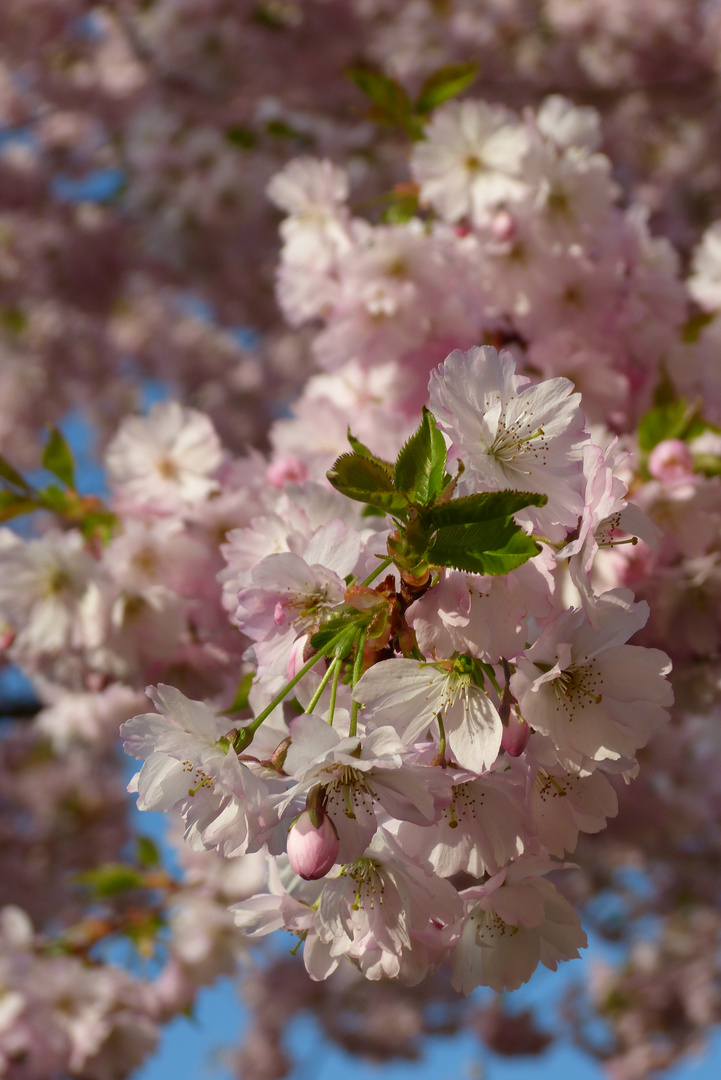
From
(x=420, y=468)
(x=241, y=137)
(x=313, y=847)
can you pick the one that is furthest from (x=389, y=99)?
(x=241, y=137)

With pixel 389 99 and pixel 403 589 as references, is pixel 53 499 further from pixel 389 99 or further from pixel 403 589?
pixel 389 99

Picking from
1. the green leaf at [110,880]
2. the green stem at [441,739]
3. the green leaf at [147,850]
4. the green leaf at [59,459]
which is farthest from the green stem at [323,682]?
the green leaf at [147,850]

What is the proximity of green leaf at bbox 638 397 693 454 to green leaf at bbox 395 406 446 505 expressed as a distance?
2.76 ft

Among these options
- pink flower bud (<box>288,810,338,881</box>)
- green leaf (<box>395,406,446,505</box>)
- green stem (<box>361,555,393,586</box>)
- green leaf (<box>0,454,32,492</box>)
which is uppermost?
green leaf (<box>395,406,446,505</box>)

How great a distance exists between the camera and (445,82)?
1977mm

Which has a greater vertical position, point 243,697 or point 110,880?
point 243,697

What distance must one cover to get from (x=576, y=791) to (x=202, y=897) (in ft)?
7.19

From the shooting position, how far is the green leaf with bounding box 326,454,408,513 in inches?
32.2

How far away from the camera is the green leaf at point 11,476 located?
1658 mm

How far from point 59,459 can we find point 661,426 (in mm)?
1148

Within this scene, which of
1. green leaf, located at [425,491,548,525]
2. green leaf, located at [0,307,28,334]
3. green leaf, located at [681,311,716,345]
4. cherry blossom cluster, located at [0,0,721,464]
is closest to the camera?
green leaf, located at [425,491,548,525]

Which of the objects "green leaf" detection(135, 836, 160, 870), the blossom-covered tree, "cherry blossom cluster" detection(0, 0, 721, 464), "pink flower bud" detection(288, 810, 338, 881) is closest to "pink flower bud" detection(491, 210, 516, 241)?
the blossom-covered tree

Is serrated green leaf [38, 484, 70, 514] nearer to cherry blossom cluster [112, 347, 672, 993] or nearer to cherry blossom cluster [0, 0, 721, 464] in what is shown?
cherry blossom cluster [112, 347, 672, 993]

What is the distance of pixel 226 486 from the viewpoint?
65.8 inches
